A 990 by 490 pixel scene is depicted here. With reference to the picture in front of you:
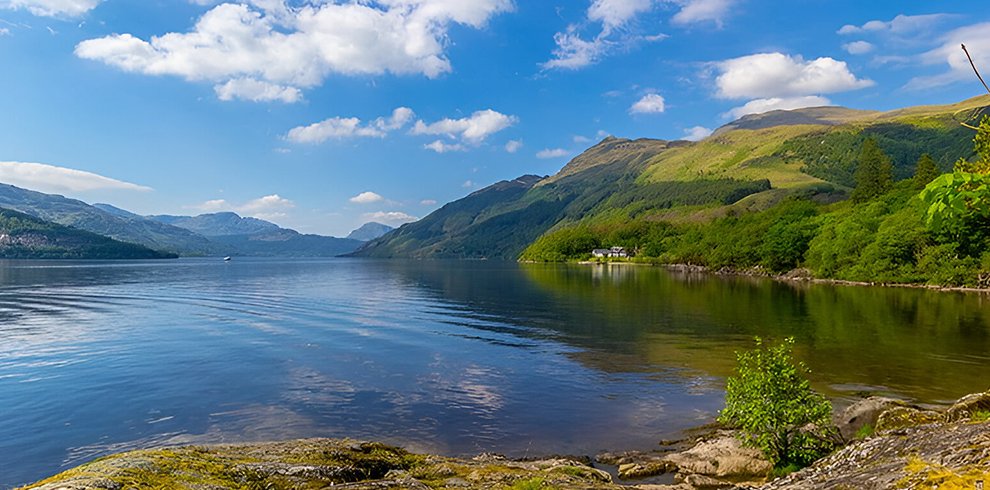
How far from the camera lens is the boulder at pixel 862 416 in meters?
23.7

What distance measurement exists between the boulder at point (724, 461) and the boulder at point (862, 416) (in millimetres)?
4046

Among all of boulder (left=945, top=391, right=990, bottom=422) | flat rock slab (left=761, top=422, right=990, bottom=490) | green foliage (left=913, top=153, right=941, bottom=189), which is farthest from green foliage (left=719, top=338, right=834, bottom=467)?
green foliage (left=913, top=153, right=941, bottom=189)

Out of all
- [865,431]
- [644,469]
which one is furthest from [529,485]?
[865,431]

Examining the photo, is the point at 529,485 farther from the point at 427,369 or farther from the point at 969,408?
the point at 427,369

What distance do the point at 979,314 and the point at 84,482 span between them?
97.3m

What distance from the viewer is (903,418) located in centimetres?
2023

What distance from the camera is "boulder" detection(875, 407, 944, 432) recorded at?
19.3 meters

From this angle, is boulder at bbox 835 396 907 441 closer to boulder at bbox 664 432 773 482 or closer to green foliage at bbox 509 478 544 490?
boulder at bbox 664 432 773 482

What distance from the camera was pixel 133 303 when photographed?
94.8m

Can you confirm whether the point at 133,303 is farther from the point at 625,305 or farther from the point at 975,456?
the point at 975,456

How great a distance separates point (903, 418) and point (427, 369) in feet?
111

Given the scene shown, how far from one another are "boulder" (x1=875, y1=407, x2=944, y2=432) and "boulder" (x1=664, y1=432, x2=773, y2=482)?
460 centimetres

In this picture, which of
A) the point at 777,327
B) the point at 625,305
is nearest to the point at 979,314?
the point at 777,327

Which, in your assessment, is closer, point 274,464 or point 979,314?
point 274,464
